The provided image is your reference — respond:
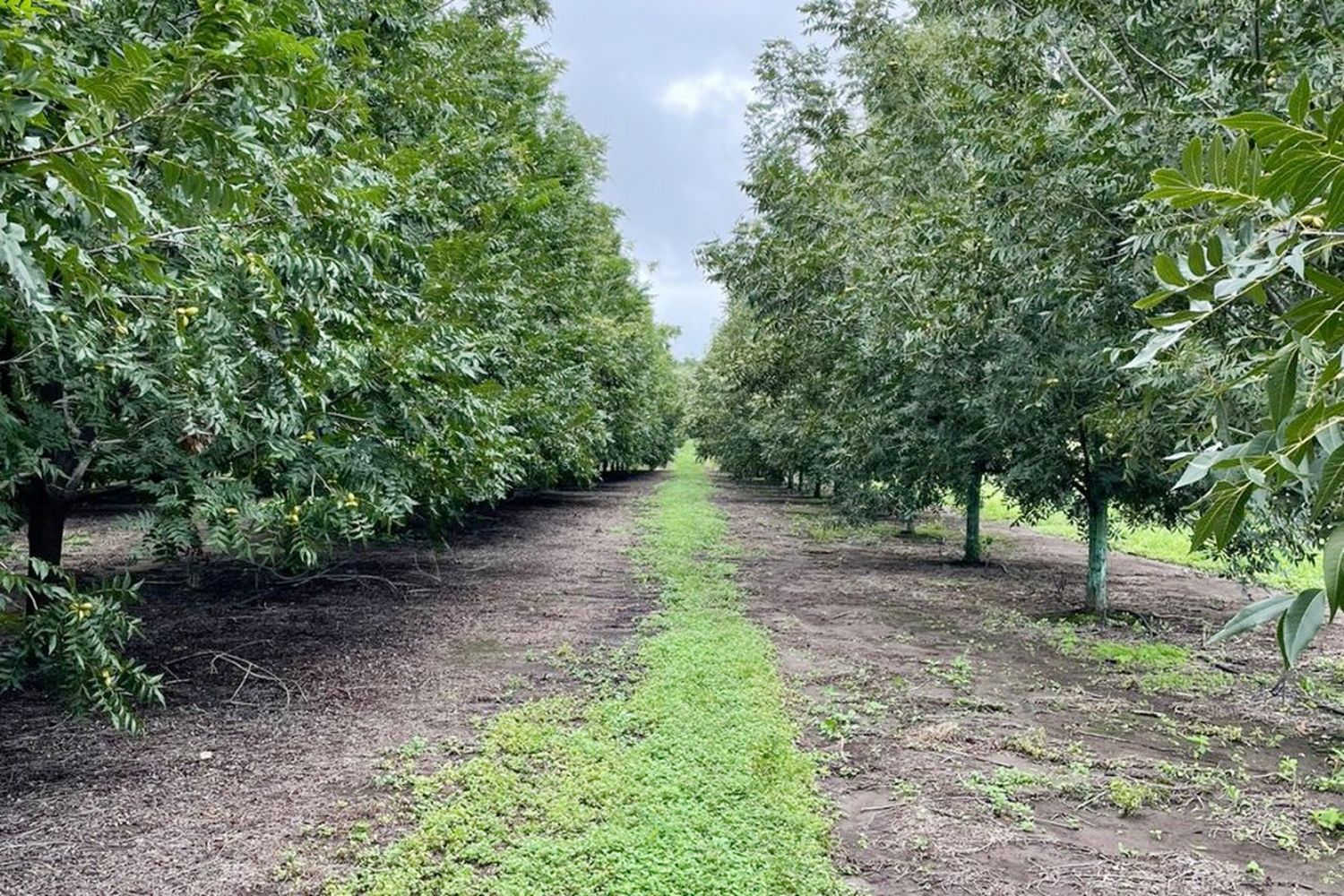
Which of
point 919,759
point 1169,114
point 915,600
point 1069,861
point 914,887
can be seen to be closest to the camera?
point 914,887

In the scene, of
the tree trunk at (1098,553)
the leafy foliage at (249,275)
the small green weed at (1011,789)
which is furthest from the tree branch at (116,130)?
the tree trunk at (1098,553)

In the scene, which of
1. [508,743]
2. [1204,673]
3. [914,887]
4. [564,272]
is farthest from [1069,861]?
[564,272]

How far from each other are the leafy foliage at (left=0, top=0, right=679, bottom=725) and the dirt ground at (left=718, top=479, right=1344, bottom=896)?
10.2ft

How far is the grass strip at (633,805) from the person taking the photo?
118 inches

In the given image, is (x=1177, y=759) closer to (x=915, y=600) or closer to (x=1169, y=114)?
(x=1169, y=114)

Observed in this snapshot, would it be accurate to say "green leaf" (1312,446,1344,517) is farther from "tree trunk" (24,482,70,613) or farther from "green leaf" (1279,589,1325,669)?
"tree trunk" (24,482,70,613)

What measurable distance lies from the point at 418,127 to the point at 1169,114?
6.16 meters

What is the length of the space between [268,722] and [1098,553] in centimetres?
747

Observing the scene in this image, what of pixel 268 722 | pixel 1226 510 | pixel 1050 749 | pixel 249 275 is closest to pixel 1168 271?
pixel 1226 510

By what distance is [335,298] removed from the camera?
4.66 m

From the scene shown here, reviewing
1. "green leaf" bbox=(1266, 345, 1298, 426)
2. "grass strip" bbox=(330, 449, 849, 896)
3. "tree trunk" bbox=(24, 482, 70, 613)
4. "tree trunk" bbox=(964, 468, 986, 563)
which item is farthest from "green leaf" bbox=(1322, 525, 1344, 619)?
"tree trunk" bbox=(964, 468, 986, 563)

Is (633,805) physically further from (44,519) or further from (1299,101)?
(44,519)

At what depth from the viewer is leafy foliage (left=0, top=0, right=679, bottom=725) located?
73.7 inches

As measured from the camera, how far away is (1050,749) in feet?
14.5
